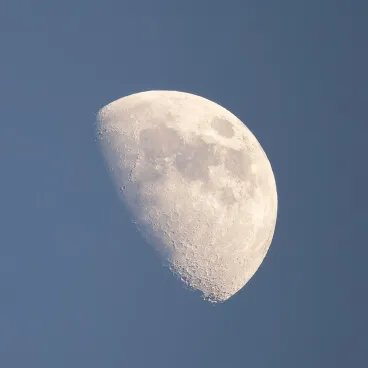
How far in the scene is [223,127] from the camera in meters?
9.21

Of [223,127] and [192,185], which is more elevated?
[223,127]

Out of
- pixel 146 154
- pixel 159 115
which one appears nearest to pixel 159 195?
pixel 146 154

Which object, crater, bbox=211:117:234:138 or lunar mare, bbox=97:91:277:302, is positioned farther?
crater, bbox=211:117:234:138

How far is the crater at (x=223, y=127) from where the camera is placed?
911cm

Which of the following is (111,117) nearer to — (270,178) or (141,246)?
(141,246)

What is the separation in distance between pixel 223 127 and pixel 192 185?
48.5 inches

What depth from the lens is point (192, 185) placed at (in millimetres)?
8422

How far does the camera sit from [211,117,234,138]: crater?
911 cm

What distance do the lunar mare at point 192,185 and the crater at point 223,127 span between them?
2 centimetres

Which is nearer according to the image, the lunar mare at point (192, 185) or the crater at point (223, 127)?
the lunar mare at point (192, 185)

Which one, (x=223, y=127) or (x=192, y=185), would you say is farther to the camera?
(x=223, y=127)

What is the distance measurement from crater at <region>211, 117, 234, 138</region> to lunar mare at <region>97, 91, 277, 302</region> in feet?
0.07

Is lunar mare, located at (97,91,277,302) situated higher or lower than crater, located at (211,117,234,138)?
lower

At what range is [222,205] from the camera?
8.62 m
